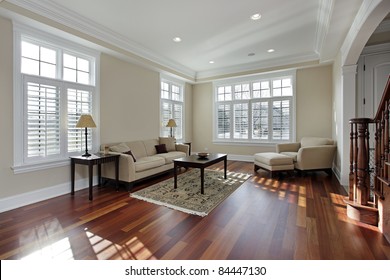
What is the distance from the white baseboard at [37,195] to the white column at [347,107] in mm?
4972

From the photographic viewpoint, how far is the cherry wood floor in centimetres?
184

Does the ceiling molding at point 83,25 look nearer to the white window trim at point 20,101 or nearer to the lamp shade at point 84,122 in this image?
the white window trim at point 20,101

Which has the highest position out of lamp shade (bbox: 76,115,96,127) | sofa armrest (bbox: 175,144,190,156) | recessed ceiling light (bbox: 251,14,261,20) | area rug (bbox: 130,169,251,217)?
recessed ceiling light (bbox: 251,14,261,20)

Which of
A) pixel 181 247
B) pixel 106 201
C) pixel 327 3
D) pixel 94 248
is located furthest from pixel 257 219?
pixel 327 3

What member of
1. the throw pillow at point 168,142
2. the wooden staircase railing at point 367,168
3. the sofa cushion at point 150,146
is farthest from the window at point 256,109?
the wooden staircase railing at point 367,168

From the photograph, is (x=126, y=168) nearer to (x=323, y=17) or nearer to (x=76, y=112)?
(x=76, y=112)

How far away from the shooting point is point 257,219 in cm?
251

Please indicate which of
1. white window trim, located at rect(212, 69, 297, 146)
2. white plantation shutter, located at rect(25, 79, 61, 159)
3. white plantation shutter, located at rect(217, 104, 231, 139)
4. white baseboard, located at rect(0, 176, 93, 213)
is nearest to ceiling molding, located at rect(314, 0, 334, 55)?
white window trim, located at rect(212, 69, 297, 146)

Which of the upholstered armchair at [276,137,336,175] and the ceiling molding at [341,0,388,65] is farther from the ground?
the ceiling molding at [341,0,388,65]

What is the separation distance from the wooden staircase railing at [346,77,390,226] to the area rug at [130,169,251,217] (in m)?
1.71

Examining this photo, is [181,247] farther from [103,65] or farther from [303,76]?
[303,76]

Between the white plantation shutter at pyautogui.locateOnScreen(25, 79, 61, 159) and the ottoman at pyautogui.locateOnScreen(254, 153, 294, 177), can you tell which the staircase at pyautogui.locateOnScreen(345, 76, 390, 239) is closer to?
the ottoman at pyautogui.locateOnScreen(254, 153, 294, 177)

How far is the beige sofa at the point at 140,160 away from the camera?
370 centimetres

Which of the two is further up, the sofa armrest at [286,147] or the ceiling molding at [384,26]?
the ceiling molding at [384,26]
